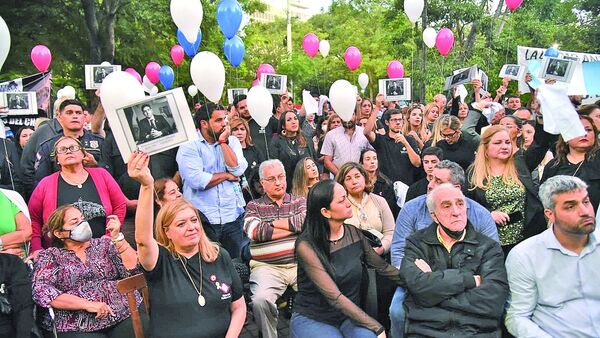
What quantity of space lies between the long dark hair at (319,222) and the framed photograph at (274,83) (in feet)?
18.1

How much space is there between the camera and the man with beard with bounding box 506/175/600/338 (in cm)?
299

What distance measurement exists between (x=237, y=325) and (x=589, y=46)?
88.5ft

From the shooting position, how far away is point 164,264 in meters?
3.06

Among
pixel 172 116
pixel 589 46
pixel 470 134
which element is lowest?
pixel 470 134

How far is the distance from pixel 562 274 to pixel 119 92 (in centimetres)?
281

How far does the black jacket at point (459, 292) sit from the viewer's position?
3131 mm

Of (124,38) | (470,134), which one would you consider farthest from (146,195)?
(124,38)

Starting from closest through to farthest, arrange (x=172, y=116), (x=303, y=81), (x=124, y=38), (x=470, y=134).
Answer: (x=172, y=116) < (x=470, y=134) < (x=124, y=38) < (x=303, y=81)

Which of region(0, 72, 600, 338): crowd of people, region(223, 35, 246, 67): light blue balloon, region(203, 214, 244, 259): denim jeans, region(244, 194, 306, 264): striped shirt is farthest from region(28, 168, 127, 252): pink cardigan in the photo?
region(223, 35, 246, 67): light blue balloon

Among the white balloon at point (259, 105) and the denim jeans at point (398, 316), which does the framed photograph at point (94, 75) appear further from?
the denim jeans at point (398, 316)

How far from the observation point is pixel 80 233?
355 cm

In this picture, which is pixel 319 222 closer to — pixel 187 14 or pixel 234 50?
pixel 187 14

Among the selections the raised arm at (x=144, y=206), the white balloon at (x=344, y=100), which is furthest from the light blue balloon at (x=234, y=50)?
the raised arm at (x=144, y=206)

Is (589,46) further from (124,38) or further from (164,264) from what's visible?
(164,264)
